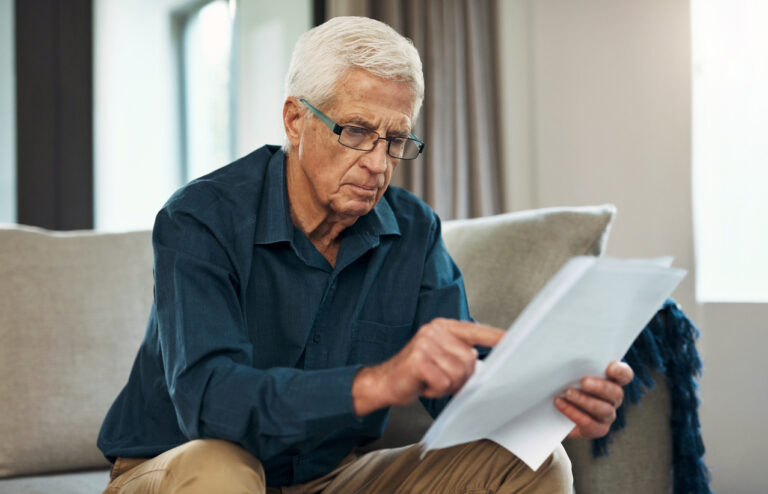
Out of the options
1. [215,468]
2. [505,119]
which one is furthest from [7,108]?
[215,468]

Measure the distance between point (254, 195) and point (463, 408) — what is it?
1.94 feet

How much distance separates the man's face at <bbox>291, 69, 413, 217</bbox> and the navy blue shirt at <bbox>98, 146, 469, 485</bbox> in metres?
0.08

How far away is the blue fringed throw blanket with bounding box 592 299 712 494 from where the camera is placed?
1.31m

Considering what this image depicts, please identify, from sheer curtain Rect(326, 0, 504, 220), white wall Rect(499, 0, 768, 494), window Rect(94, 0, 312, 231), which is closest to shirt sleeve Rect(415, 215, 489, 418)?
white wall Rect(499, 0, 768, 494)

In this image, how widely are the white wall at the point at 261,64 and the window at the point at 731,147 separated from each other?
66.0 inches

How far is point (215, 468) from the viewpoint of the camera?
84 cm

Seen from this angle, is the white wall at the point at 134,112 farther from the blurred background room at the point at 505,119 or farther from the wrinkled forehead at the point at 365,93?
the wrinkled forehead at the point at 365,93

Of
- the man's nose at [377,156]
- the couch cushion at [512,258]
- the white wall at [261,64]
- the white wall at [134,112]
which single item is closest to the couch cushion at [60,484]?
the couch cushion at [512,258]

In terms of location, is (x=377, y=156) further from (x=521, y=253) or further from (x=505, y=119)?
(x=505, y=119)

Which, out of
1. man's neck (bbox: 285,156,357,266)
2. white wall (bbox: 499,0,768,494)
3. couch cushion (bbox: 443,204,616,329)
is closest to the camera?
man's neck (bbox: 285,156,357,266)

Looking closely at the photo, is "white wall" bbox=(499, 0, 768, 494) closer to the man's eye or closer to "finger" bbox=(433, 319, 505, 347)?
the man's eye

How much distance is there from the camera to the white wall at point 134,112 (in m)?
2.90

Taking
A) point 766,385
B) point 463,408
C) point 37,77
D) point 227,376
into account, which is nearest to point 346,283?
point 227,376

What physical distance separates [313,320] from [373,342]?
0.38 ft
